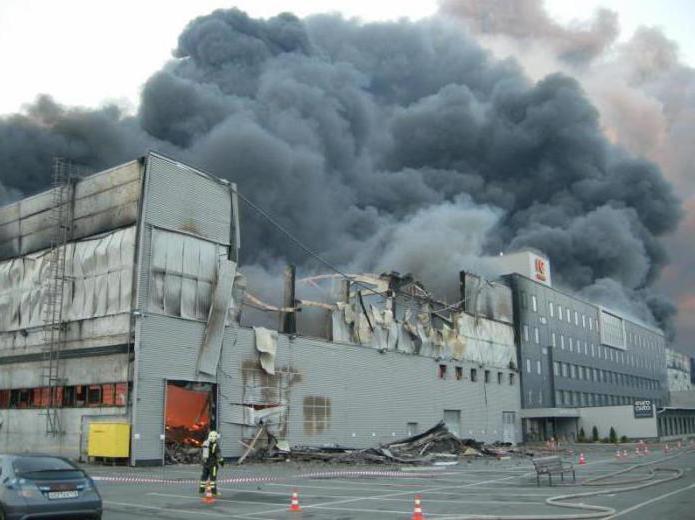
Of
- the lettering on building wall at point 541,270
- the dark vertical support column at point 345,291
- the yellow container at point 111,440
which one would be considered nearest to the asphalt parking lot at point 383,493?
the yellow container at point 111,440

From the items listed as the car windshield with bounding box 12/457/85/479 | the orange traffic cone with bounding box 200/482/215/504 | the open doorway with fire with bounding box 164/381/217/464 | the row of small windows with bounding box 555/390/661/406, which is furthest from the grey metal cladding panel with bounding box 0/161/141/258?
the row of small windows with bounding box 555/390/661/406

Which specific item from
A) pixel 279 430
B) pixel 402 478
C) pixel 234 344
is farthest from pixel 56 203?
pixel 402 478

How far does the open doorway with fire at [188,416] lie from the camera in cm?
3362

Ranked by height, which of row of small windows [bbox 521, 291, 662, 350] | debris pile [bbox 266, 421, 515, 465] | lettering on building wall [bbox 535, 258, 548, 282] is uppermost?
lettering on building wall [bbox 535, 258, 548, 282]

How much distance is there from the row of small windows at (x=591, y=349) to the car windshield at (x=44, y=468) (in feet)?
188

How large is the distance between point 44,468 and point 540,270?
68488mm

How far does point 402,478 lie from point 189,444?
13650 mm

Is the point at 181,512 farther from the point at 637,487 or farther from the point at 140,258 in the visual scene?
the point at 140,258

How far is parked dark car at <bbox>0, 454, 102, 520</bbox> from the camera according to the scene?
11312 mm

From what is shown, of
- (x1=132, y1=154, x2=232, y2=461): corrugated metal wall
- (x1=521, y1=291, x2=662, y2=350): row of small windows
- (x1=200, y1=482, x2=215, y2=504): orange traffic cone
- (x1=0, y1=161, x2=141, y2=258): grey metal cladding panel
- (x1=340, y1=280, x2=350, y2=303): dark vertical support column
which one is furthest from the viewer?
(x1=521, y1=291, x2=662, y2=350): row of small windows

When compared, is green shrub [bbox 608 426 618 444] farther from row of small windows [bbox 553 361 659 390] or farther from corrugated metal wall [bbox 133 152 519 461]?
corrugated metal wall [bbox 133 152 519 461]

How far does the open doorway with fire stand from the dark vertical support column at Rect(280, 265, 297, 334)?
6556 mm

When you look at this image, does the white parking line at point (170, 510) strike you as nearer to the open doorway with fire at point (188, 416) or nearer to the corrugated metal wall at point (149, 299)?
the corrugated metal wall at point (149, 299)

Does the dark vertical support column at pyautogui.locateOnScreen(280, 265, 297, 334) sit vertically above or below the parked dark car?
above
